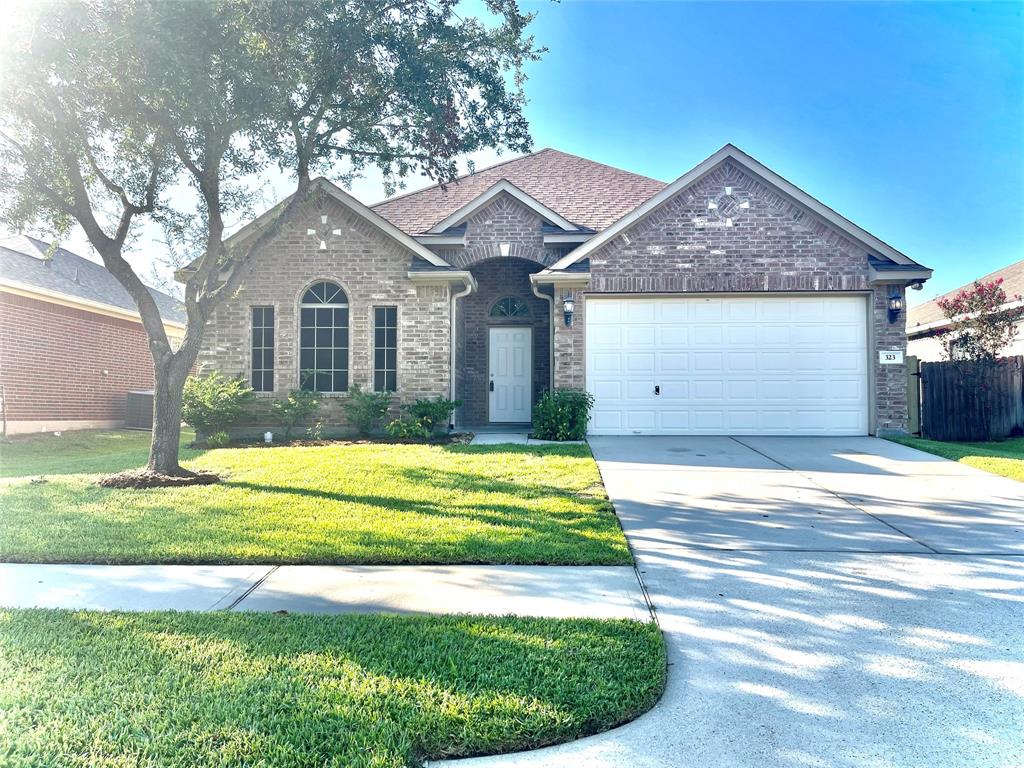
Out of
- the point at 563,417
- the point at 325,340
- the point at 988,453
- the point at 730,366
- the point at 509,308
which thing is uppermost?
the point at 509,308

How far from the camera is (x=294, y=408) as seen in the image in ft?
39.7

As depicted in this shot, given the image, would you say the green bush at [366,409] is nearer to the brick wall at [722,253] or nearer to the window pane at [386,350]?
the window pane at [386,350]

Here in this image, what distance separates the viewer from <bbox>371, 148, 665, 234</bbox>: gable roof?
1480cm

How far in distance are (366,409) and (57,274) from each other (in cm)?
1114

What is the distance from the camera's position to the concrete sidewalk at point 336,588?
3.81 m

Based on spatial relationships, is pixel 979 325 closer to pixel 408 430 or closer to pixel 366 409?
pixel 408 430

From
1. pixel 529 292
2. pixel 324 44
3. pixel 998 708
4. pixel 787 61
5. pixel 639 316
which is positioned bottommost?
pixel 998 708

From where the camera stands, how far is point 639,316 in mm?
12281

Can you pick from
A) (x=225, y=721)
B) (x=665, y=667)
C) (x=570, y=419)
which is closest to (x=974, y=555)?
(x=665, y=667)

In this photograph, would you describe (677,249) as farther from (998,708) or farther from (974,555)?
(998,708)

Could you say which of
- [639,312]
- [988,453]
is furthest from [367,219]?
[988,453]

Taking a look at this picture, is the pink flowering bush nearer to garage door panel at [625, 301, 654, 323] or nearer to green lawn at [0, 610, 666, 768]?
garage door panel at [625, 301, 654, 323]

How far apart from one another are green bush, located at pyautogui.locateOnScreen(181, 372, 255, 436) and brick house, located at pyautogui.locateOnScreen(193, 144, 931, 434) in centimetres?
62

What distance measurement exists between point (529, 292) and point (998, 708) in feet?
42.0
